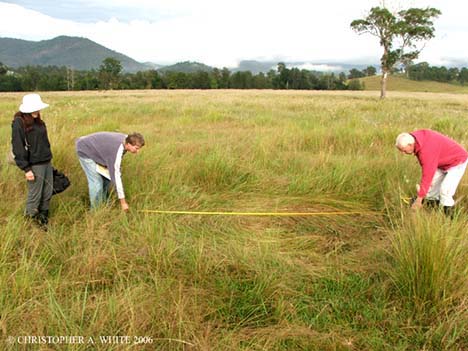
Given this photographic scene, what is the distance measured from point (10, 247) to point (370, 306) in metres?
2.66

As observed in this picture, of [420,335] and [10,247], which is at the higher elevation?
[10,247]

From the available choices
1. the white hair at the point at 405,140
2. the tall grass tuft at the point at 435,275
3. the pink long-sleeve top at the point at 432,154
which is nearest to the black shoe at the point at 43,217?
the tall grass tuft at the point at 435,275

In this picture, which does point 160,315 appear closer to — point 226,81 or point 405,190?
point 405,190

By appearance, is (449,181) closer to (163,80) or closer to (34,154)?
(34,154)

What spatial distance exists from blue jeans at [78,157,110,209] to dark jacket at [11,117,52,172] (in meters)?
0.37

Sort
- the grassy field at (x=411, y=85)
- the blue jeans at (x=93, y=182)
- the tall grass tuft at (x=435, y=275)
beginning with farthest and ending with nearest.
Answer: the grassy field at (x=411, y=85) → the blue jeans at (x=93, y=182) → the tall grass tuft at (x=435, y=275)

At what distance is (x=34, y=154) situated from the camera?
10.8 ft

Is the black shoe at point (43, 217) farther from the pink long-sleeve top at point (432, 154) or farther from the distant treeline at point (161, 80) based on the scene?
the distant treeline at point (161, 80)

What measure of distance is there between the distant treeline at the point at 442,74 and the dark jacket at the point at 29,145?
8900cm

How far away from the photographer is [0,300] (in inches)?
81.1

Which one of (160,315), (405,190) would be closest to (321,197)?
(405,190)

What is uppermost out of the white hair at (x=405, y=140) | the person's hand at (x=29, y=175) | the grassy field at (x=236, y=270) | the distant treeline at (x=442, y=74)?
the distant treeline at (x=442, y=74)

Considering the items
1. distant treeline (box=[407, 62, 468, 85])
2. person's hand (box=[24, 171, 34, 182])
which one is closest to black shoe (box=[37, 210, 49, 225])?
person's hand (box=[24, 171, 34, 182])

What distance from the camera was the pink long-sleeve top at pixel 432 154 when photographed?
316cm
